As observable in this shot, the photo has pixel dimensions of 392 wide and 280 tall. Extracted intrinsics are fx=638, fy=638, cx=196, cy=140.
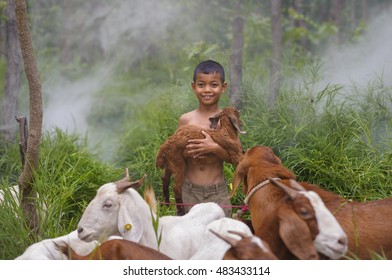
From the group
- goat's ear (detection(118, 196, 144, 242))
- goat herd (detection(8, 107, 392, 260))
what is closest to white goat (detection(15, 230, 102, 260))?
goat herd (detection(8, 107, 392, 260))

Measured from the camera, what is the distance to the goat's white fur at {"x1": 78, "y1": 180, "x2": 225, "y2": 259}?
326cm

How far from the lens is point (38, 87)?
3928 millimetres

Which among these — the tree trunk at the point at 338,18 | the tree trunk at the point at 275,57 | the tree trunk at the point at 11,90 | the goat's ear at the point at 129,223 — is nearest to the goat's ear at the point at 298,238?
the goat's ear at the point at 129,223

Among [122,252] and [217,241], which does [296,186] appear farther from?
[122,252]

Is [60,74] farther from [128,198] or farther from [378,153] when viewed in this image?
[128,198]

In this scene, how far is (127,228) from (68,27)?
36.1ft

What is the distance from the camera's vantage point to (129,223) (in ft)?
10.7

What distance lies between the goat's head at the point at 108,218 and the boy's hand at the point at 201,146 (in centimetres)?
70

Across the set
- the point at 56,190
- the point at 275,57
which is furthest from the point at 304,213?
the point at 275,57

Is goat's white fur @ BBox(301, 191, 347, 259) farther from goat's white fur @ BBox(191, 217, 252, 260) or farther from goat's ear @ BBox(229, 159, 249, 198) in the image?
goat's ear @ BBox(229, 159, 249, 198)

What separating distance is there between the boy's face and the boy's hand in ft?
0.90

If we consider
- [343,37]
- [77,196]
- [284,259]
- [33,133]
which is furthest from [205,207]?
[343,37]

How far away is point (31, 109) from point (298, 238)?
78.6 inches

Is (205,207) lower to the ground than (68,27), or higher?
lower
